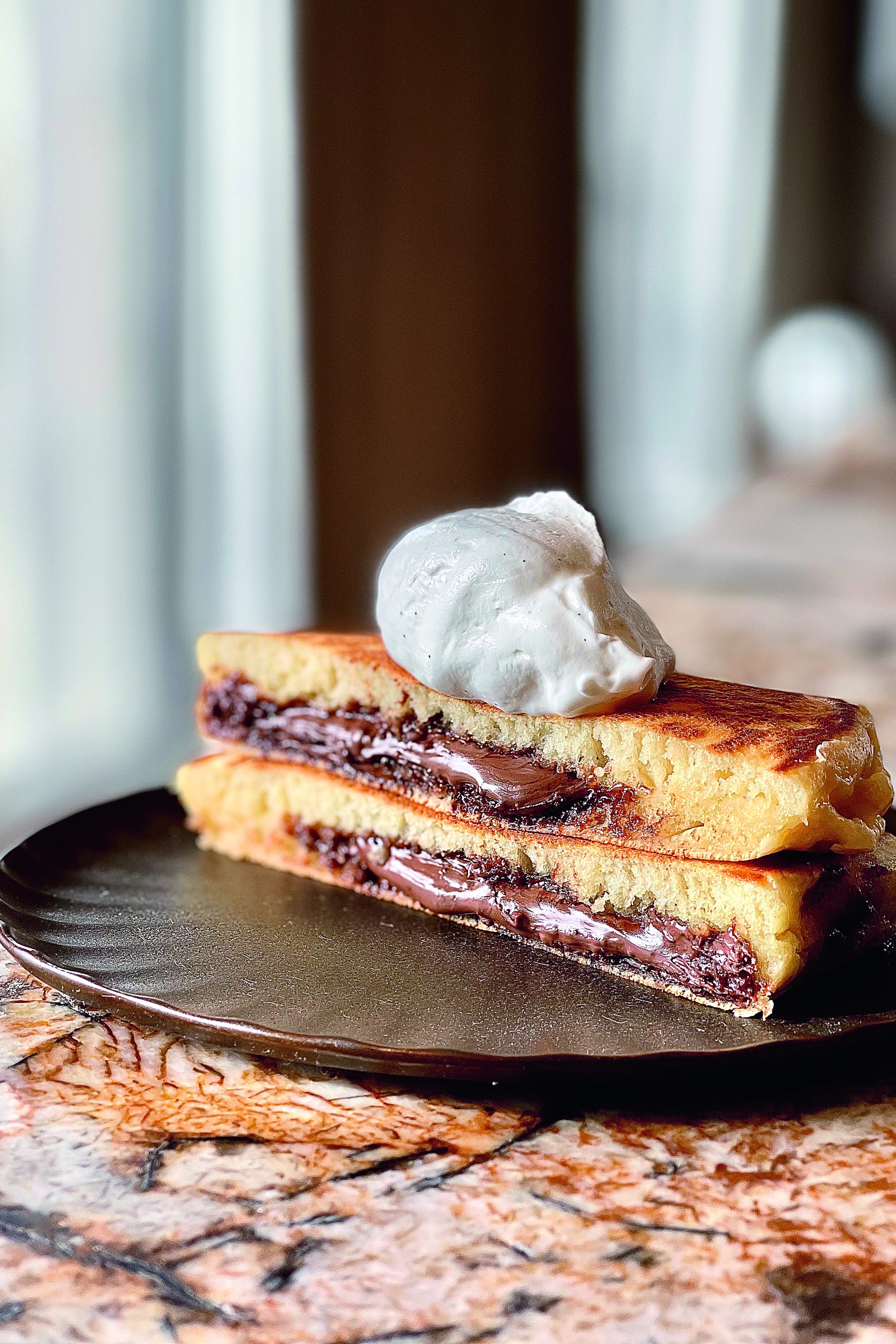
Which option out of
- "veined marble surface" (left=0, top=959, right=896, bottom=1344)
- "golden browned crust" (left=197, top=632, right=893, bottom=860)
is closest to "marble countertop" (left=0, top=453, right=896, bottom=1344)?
"veined marble surface" (left=0, top=959, right=896, bottom=1344)

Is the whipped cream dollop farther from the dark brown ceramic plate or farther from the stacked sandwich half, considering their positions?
the dark brown ceramic plate

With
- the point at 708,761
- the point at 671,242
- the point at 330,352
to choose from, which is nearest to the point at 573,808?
the point at 708,761

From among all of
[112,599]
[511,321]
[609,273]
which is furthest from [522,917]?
[609,273]

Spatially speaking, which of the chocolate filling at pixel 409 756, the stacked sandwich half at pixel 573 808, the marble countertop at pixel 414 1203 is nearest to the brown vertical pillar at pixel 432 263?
the chocolate filling at pixel 409 756

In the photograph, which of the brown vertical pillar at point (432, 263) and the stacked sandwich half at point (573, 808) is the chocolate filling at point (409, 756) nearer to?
the stacked sandwich half at point (573, 808)

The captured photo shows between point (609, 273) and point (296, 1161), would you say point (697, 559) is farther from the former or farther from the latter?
point (609, 273)

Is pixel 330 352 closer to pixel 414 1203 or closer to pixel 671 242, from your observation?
pixel 671 242
